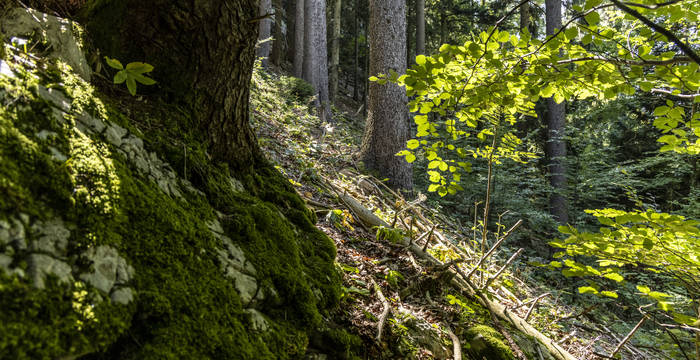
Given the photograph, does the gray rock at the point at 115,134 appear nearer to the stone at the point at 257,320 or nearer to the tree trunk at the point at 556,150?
the stone at the point at 257,320

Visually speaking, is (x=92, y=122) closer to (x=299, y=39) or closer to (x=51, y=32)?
(x=51, y=32)

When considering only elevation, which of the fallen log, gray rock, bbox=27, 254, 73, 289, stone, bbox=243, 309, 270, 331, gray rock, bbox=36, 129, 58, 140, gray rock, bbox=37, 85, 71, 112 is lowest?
the fallen log

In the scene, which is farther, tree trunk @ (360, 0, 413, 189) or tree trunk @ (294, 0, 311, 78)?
tree trunk @ (294, 0, 311, 78)

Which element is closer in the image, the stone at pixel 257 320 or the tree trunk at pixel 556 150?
the stone at pixel 257 320

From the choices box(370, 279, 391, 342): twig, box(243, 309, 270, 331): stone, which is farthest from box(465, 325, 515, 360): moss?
box(243, 309, 270, 331): stone

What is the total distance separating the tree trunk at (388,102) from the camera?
7.10 m

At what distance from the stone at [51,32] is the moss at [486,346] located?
9.78ft

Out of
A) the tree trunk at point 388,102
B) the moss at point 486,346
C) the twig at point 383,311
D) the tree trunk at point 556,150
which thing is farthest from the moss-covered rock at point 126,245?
the tree trunk at point 556,150

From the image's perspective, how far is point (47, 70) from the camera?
1.38 meters

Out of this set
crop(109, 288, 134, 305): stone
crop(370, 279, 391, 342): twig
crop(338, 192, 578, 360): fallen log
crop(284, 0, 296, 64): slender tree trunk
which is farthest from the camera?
crop(284, 0, 296, 64): slender tree trunk

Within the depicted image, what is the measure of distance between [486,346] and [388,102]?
5.41m

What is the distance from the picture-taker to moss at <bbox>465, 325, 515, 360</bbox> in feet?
8.47

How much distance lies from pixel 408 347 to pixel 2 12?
261 centimetres

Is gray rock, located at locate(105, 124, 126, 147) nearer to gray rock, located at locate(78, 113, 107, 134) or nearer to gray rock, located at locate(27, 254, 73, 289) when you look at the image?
gray rock, located at locate(78, 113, 107, 134)
